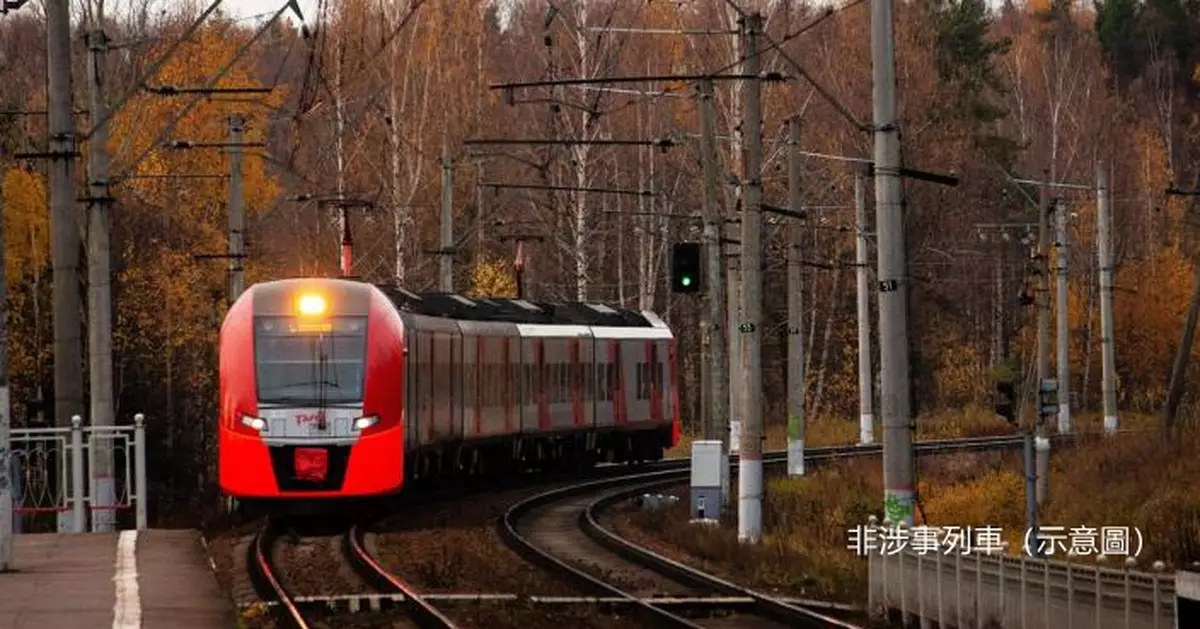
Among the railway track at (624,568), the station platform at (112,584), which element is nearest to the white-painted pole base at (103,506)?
the station platform at (112,584)

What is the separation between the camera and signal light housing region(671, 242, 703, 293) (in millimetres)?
31250

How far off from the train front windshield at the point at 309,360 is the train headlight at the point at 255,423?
9.1 inches

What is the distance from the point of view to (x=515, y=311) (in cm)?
4188

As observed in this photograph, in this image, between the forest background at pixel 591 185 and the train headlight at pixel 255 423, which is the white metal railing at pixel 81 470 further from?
the forest background at pixel 591 185

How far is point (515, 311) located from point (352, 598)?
20.0 meters

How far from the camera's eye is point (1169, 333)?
76.3m

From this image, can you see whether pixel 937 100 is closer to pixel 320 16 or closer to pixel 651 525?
pixel 651 525

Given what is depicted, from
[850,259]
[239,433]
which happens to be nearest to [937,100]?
[850,259]

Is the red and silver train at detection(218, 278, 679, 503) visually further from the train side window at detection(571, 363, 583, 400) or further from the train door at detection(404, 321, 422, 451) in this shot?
the train side window at detection(571, 363, 583, 400)

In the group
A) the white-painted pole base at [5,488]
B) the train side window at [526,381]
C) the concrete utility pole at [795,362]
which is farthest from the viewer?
the concrete utility pole at [795,362]

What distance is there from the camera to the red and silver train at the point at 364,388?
2997 centimetres

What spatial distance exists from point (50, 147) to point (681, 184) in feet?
146

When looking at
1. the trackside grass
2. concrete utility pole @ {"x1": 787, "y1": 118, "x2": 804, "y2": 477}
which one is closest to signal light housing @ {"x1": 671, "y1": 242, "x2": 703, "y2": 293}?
the trackside grass

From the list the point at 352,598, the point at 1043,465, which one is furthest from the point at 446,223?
the point at 352,598
